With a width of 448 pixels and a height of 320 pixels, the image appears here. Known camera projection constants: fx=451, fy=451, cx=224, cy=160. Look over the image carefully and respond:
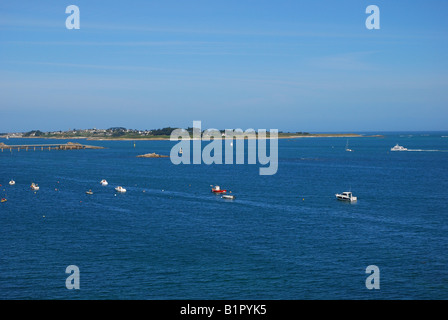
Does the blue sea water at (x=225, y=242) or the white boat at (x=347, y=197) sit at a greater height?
the white boat at (x=347, y=197)

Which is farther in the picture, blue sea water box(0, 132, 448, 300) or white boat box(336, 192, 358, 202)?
white boat box(336, 192, 358, 202)

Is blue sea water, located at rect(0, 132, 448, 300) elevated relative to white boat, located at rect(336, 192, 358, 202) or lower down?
lower down

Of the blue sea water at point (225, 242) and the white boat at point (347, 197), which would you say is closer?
the blue sea water at point (225, 242)

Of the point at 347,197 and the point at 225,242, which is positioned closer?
the point at 225,242

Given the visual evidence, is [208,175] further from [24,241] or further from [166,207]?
[24,241]

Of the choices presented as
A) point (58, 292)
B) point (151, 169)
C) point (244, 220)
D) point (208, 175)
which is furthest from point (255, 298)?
point (151, 169)

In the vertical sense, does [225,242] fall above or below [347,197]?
below

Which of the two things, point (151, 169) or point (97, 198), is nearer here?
point (97, 198)
